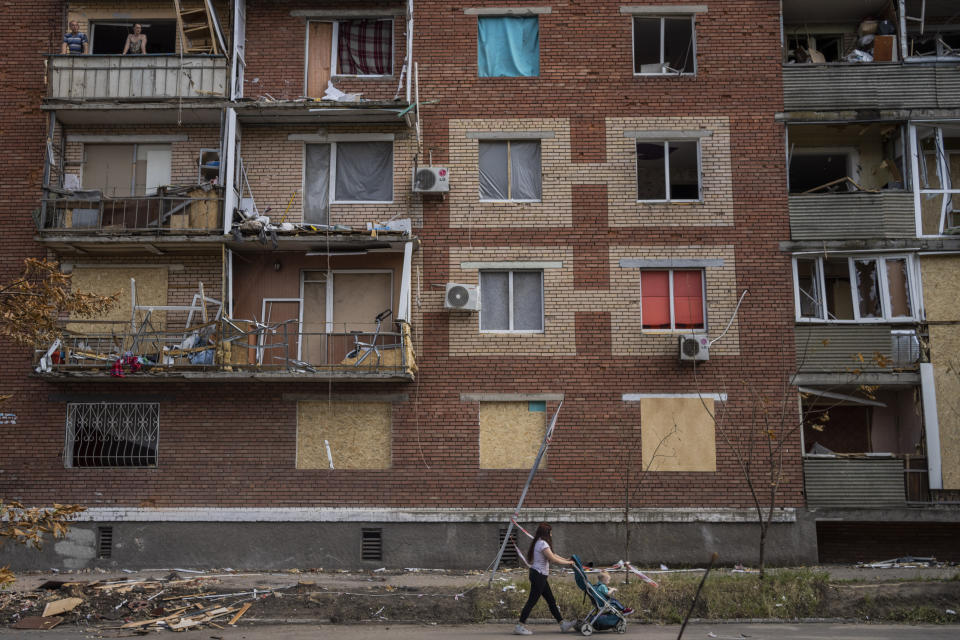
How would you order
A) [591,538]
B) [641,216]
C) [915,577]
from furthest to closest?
[641,216] → [591,538] → [915,577]

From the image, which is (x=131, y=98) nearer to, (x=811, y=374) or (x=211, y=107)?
(x=211, y=107)

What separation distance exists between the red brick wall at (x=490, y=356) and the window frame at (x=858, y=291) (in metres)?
0.47

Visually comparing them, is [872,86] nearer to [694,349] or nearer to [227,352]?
[694,349]

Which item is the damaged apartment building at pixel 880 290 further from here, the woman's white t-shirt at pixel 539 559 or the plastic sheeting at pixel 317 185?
the plastic sheeting at pixel 317 185

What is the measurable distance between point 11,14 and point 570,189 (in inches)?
523

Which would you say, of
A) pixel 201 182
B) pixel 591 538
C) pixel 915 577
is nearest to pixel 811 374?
pixel 915 577

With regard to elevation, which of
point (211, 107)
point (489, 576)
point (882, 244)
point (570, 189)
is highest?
point (211, 107)

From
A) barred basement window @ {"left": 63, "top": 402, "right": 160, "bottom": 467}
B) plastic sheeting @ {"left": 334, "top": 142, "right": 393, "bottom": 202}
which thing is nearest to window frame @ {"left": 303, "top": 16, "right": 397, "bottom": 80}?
plastic sheeting @ {"left": 334, "top": 142, "right": 393, "bottom": 202}

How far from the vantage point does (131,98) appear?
18.5 metres

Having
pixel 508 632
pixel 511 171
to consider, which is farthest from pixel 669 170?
pixel 508 632

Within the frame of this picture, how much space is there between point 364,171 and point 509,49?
4276 mm

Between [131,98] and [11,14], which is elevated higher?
[11,14]

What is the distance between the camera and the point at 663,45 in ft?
64.5

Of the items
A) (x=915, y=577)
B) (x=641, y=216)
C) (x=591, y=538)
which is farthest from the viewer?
(x=641, y=216)
